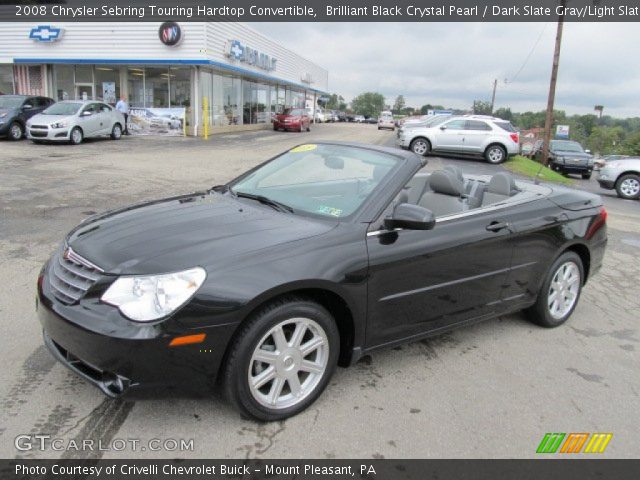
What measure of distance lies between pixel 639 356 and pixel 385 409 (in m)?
2.33

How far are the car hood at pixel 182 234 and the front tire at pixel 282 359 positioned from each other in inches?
15.3

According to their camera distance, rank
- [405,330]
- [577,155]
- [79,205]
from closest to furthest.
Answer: [405,330] < [79,205] < [577,155]

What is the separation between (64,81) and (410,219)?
29.3 meters

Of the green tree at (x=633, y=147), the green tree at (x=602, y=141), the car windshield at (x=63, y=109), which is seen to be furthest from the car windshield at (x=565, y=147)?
the green tree at (x=602, y=141)

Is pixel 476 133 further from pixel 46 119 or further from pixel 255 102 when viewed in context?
pixel 255 102

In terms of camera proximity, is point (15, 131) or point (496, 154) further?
point (496, 154)

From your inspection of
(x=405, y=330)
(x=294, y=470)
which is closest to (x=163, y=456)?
(x=294, y=470)

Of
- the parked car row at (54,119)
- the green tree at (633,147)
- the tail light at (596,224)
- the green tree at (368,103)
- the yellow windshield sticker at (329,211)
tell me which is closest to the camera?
the yellow windshield sticker at (329,211)

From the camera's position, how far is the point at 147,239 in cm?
298

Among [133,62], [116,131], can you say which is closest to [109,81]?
[133,62]

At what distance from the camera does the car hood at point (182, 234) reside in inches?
108

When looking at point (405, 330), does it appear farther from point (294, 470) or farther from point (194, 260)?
point (194, 260)

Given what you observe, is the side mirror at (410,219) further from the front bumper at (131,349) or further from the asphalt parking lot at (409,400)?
the front bumper at (131,349)

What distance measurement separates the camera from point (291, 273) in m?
2.78
